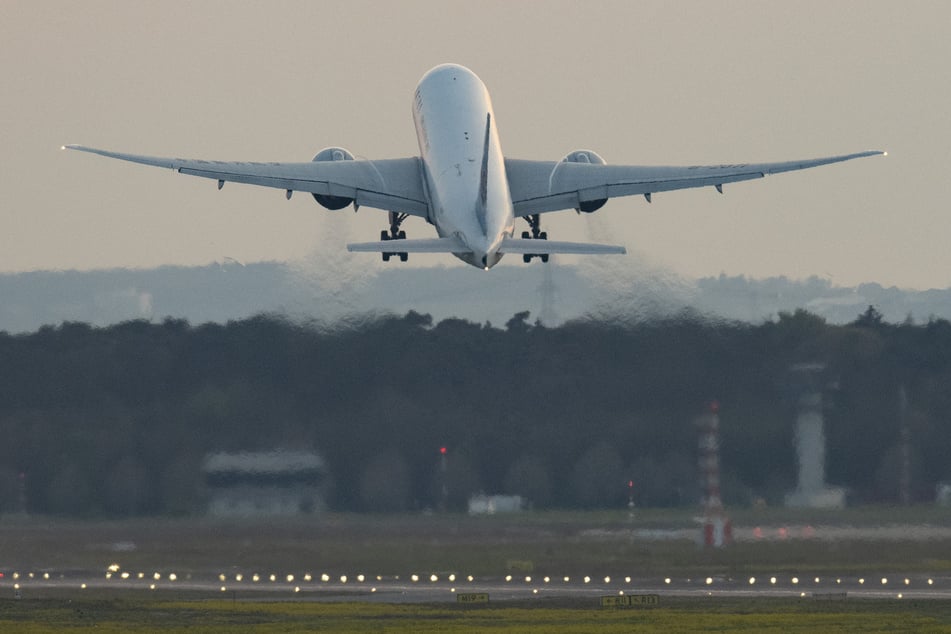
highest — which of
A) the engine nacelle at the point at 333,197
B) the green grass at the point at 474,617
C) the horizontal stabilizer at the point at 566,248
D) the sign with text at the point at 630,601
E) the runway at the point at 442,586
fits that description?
the engine nacelle at the point at 333,197

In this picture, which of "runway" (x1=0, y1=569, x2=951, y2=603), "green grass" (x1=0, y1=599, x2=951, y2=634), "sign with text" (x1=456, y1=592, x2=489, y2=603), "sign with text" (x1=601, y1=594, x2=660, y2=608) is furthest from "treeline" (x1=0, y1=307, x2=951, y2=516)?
"green grass" (x1=0, y1=599, x2=951, y2=634)

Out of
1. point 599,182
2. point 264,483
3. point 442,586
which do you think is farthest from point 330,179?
point 442,586

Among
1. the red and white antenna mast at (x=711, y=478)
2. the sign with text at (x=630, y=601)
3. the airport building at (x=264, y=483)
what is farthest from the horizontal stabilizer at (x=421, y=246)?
the sign with text at (x=630, y=601)

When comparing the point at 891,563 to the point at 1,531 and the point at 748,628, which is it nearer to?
the point at 748,628

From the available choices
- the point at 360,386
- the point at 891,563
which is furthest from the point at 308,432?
the point at 891,563

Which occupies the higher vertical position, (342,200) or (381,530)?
(342,200)

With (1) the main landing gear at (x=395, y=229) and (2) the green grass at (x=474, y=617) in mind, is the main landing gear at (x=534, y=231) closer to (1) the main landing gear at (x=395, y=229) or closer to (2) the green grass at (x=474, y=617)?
(1) the main landing gear at (x=395, y=229)
